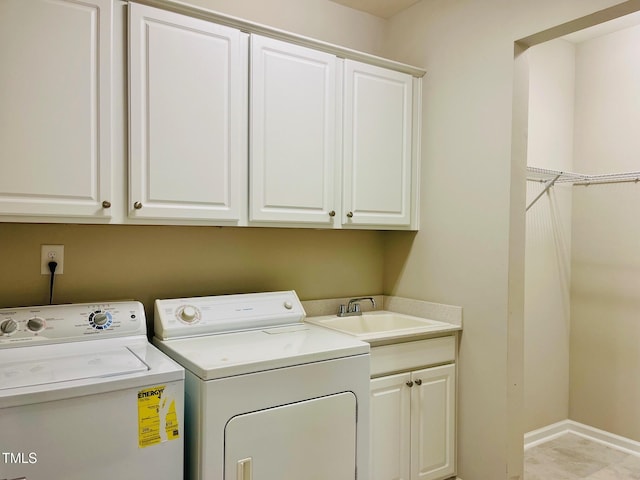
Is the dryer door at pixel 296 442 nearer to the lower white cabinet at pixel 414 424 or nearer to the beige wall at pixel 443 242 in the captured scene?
the lower white cabinet at pixel 414 424

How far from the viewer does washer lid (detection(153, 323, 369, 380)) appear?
5.17ft

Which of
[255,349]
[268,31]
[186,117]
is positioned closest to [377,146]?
[268,31]

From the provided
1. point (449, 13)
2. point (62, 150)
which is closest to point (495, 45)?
Result: point (449, 13)

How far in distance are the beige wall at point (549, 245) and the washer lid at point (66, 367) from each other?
2485 mm

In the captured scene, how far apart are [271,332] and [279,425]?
1.77ft

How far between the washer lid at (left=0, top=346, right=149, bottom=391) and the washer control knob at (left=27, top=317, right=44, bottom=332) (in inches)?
4.9

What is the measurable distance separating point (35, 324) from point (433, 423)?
1.82m

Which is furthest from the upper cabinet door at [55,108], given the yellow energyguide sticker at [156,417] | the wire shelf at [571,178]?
the wire shelf at [571,178]

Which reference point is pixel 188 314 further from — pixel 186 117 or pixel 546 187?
pixel 546 187

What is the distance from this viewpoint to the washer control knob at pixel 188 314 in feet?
6.53

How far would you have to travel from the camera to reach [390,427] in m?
2.18

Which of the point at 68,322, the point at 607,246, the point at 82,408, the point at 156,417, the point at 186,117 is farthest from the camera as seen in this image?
the point at 607,246

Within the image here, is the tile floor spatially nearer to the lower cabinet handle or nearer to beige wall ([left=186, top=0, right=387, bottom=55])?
the lower cabinet handle

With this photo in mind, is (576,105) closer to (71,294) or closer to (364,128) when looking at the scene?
(364,128)
